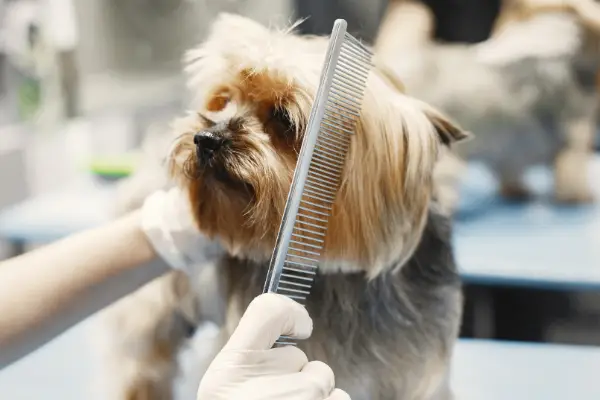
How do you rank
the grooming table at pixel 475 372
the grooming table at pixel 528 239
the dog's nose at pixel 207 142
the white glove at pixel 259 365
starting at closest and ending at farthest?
the white glove at pixel 259 365 → the dog's nose at pixel 207 142 → the grooming table at pixel 475 372 → the grooming table at pixel 528 239

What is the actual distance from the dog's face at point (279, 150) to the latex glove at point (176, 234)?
0.09ft

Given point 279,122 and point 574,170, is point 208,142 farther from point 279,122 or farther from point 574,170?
point 574,170

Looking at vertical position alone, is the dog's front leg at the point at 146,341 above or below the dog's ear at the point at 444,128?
below

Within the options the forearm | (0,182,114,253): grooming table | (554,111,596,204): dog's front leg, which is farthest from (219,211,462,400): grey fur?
(554,111,596,204): dog's front leg

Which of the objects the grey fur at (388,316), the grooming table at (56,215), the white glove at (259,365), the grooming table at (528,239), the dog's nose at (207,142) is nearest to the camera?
the white glove at (259,365)

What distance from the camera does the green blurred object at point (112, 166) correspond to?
5.55 ft

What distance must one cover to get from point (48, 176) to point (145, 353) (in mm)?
1023

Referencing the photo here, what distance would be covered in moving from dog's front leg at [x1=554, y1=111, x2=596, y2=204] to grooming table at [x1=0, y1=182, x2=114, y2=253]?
96 centimetres

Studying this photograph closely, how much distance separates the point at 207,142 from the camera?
0.63m

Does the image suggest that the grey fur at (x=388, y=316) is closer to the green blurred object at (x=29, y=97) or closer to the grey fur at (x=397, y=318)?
the grey fur at (x=397, y=318)

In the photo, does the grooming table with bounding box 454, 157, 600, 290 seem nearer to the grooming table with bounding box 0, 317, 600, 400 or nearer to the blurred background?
the blurred background

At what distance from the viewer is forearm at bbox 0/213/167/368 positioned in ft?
2.26

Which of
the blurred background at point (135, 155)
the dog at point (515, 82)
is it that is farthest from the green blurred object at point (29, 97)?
the dog at point (515, 82)

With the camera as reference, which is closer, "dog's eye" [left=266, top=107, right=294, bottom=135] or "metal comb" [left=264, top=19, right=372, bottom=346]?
"metal comb" [left=264, top=19, right=372, bottom=346]
